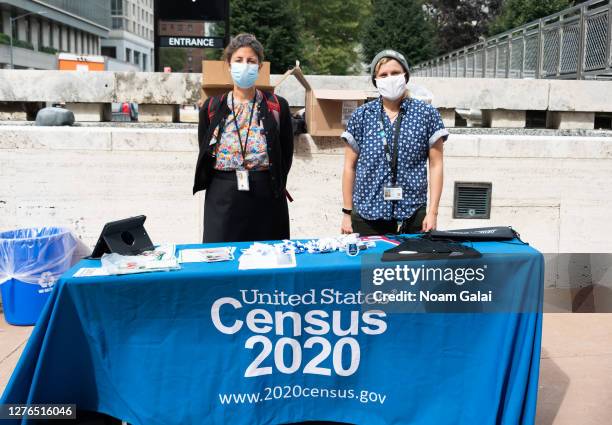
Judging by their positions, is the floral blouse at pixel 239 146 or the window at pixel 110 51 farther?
the window at pixel 110 51

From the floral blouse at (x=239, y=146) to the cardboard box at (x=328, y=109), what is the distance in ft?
5.65

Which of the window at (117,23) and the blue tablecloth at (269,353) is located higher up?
the window at (117,23)

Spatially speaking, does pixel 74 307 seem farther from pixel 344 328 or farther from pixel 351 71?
pixel 351 71

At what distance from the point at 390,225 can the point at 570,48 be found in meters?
9.20

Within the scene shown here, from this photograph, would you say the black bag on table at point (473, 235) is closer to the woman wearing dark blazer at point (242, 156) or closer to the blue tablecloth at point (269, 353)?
the blue tablecloth at point (269, 353)

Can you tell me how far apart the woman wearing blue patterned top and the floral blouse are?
52 cm

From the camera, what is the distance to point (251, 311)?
310 cm

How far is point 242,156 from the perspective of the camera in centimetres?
402

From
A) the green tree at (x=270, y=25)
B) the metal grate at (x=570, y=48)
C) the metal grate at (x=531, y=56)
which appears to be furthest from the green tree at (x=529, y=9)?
the metal grate at (x=570, y=48)

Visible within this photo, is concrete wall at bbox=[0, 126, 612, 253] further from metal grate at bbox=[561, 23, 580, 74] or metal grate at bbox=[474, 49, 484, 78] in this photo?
metal grate at bbox=[474, 49, 484, 78]

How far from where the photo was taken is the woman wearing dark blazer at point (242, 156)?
401 cm

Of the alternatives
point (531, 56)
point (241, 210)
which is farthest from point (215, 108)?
point (531, 56)

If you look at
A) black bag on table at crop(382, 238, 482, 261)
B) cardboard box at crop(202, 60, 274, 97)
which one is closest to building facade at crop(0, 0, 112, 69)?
cardboard box at crop(202, 60, 274, 97)

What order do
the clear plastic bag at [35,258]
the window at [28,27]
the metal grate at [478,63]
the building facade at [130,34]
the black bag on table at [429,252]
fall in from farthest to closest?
1. the building facade at [130,34]
2. the window at [28,27]
3. the metal grate at [478,63]
4. the clear plastic bag at [35,258]
5. the black bag on table at [429,252]
